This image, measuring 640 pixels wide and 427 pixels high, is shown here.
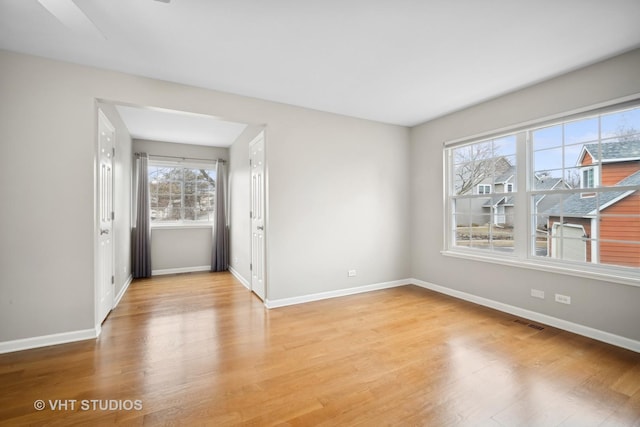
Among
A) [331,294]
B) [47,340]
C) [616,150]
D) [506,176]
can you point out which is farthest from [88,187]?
[616,150]

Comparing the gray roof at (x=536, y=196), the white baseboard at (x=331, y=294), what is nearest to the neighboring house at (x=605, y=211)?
the gray roof at (x=536, y=196)

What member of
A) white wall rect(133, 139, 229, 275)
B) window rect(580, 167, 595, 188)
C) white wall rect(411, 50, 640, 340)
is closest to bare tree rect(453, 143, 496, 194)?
white wall rect(411, 50, 640, 340)

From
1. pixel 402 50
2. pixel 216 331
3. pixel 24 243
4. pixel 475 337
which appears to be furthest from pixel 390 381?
pixel 24 243

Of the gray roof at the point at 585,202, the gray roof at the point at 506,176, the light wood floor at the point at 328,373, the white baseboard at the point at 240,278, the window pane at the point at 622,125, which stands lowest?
the light wood floor at the point at 328,373

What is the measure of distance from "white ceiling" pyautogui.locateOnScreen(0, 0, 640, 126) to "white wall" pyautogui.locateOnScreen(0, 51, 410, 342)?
0.85 ft

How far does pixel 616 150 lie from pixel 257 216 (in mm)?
4071

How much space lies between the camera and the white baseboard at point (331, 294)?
3648 mm

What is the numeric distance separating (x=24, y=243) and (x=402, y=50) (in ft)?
12.4

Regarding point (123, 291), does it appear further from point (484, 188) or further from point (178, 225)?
point (484, 188)

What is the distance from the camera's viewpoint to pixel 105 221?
3.28 meters

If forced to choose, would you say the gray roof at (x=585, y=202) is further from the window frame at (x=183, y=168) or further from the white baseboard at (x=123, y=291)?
the window frame at (x=183, y=168)

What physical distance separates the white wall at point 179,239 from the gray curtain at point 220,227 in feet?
0.74

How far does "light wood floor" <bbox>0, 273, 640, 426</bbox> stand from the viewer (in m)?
1.71

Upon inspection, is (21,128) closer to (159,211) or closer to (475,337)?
(159,211)
